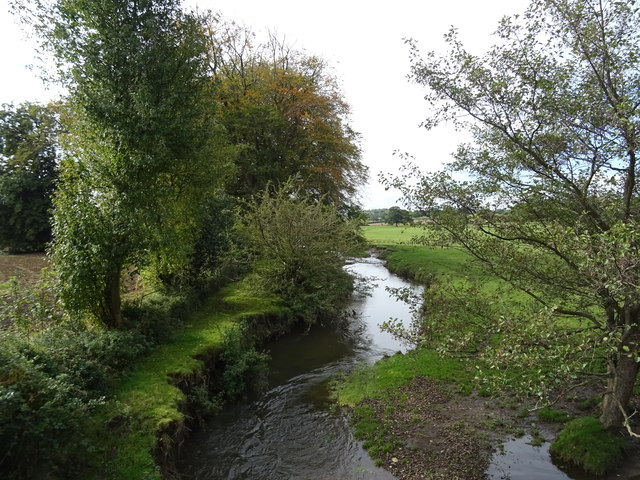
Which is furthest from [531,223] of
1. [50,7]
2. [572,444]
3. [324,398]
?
[50,7]

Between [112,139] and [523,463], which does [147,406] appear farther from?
[523,463]

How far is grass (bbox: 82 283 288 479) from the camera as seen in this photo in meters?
7.06

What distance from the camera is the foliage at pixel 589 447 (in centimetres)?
785

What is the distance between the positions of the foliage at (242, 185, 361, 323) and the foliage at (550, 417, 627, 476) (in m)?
11.0

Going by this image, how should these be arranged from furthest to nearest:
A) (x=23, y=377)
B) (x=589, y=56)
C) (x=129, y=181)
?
1. (x=129, y=181)
2. (x=589, y=56)
3. (x=23, y=377)

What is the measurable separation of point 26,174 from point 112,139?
21.8 metres

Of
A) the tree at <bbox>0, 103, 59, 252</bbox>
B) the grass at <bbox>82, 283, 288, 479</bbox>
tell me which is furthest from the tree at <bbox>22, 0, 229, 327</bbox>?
the tree at <bbox>0, 103, 59, 252</bbox>

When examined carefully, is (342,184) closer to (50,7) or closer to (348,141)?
(348,141)

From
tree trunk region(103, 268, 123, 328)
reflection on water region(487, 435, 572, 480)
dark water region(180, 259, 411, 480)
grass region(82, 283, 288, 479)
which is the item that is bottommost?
dark water region(180, 259, 411, 480)

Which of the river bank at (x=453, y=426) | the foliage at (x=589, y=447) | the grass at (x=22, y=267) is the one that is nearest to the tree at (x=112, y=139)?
the river bank at (x=453, y=426)

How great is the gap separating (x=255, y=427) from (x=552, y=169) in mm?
9503

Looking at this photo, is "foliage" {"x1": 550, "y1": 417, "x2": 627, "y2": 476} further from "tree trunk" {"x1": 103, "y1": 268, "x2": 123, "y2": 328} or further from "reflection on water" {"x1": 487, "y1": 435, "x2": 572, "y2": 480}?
"tree trunk" {"x1": 103, "y1": 268, "x2": 123, "y2": 328}

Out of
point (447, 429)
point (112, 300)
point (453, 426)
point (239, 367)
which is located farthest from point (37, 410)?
point (453, 426)

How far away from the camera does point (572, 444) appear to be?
27.5 feet
